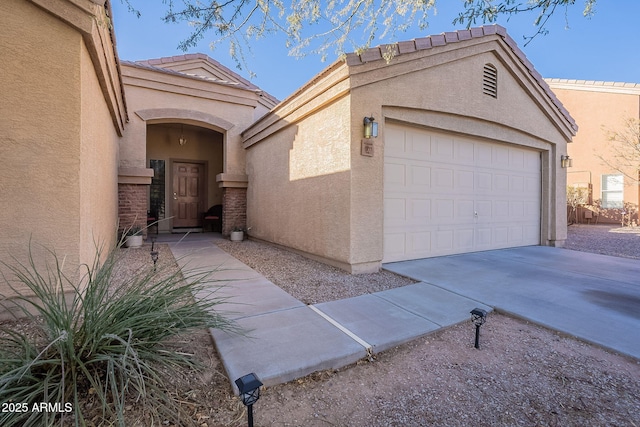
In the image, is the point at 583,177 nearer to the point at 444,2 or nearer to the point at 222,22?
the point at 444,2

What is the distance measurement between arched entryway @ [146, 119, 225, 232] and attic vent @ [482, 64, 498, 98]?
26.0 ft

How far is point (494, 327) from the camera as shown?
306 cm

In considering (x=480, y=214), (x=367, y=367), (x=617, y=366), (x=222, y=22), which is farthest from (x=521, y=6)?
(x=480, y=214)

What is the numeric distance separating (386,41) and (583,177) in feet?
56.3

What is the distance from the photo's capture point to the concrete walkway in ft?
7.33

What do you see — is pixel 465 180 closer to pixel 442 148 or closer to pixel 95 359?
pixel 442 148

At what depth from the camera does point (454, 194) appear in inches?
247

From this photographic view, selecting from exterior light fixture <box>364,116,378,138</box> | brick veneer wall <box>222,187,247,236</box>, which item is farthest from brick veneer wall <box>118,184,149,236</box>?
exterior light fixture <box>364,116,378,138</box>

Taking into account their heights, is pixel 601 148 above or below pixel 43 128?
above

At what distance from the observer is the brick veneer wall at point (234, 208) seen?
8828 millimetres

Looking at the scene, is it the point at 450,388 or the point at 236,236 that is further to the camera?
the point at 236,236

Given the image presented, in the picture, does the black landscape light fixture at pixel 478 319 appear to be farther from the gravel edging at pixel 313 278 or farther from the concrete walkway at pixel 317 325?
the gravel edging at pixel 313 278

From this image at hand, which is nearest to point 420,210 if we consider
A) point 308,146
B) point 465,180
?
point 465,180

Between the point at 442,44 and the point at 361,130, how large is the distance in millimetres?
2495
